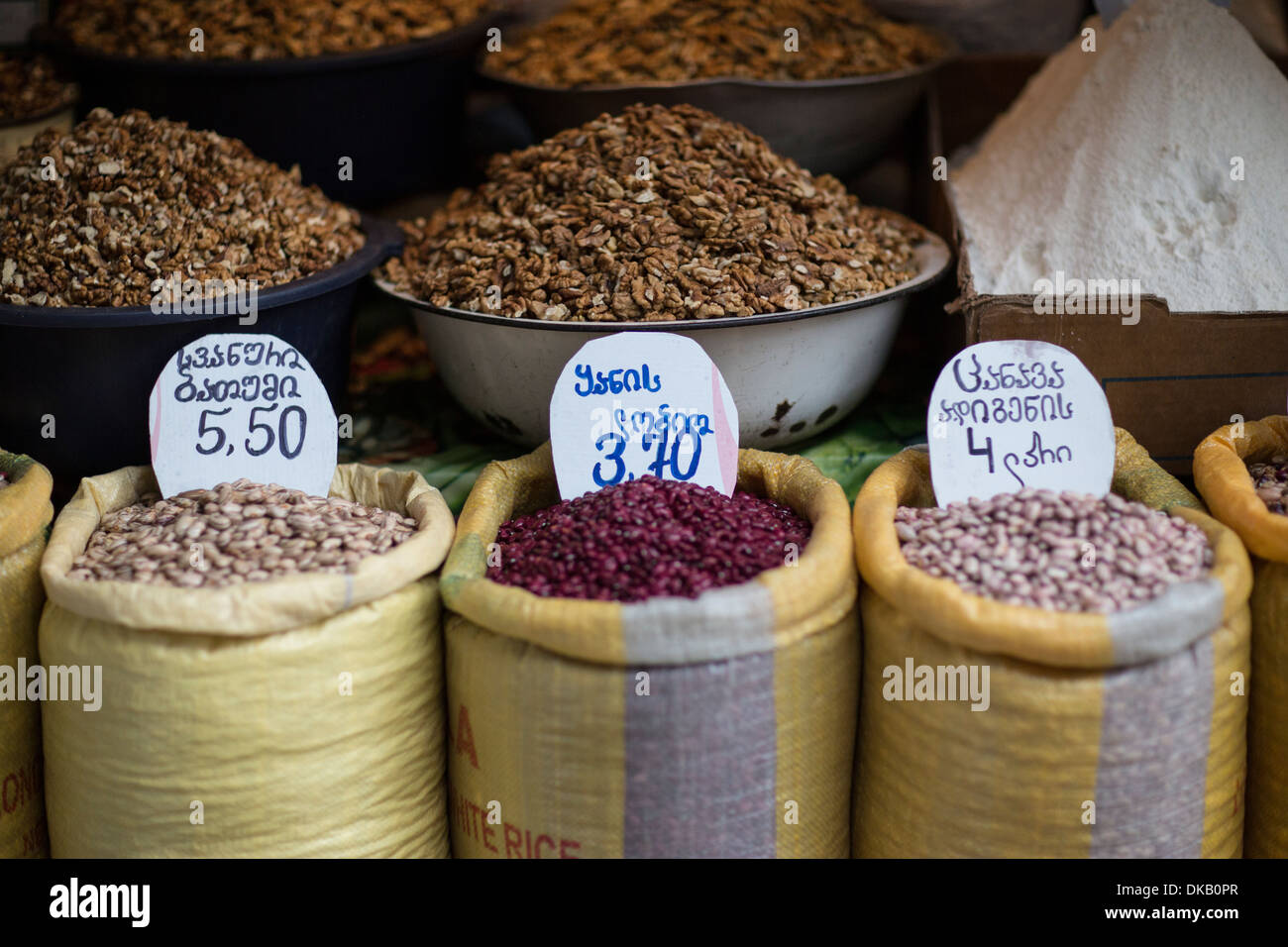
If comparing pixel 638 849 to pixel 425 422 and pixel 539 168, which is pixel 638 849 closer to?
pixel 425 422

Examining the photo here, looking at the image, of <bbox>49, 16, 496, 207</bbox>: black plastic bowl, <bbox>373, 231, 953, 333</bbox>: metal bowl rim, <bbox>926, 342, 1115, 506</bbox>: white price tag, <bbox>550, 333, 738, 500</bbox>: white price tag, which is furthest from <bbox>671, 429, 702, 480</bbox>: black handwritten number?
<bbox>49, 16, 496, 207</bbox>: black plastic bowl

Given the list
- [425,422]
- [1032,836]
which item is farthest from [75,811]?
[1032,836]

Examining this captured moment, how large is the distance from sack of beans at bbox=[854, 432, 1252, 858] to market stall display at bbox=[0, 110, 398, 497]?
81cm

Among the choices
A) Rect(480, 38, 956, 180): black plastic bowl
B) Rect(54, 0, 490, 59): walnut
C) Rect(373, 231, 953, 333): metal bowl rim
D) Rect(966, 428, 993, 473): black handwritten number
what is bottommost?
Rect(966, 428, 993, 473): black handwritten number

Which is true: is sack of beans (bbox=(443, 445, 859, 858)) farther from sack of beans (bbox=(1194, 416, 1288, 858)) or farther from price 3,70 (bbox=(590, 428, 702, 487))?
sack of beans (bbox=(1194, 416, 1288, 858))

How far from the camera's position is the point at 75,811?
4.24ft

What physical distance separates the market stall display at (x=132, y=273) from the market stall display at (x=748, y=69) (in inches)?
22.2

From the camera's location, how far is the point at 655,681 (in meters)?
1.17

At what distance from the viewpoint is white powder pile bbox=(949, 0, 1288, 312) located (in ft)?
5.23

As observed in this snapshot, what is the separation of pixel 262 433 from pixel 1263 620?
1171 millimetres

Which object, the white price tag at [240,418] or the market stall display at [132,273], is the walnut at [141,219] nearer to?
the market stall display at [132,273]

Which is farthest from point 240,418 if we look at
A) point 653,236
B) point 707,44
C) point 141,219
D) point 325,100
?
point 707,44

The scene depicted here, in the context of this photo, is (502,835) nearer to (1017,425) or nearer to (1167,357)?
(1017,425)
